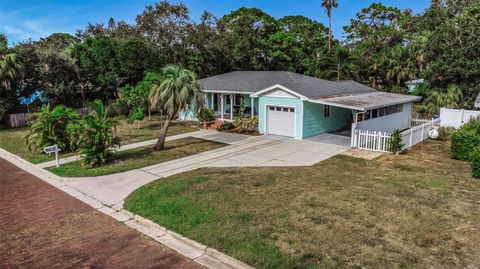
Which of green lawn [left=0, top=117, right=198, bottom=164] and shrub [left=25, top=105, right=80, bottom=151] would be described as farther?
A: green lawn [left=0, top=117, right=198, bottom=164]

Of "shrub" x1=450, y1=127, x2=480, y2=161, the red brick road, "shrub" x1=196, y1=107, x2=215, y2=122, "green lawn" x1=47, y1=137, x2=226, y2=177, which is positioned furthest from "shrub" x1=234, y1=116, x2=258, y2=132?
the red brick road

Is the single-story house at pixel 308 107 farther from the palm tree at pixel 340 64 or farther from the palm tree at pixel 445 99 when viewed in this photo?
the palm tree at pixel 340 64

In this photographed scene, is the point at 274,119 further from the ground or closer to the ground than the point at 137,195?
further from the ground

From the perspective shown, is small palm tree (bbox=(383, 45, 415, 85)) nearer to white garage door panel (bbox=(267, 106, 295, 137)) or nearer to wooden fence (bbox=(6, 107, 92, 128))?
white garage door panel (bbox=(267, 106, 295, 137))

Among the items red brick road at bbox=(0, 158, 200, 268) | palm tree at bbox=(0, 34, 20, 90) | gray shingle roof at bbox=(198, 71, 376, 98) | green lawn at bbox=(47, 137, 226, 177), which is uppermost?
palm tree at bbox=(0, 34, 20, 90)

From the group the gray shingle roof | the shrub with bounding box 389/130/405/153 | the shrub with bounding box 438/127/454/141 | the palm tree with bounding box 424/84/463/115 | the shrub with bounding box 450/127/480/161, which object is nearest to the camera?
the shrub with bounding box 450/127/480/161

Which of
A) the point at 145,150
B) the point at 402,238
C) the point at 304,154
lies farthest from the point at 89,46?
the point at 402,238

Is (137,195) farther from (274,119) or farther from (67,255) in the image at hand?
(274,119)
